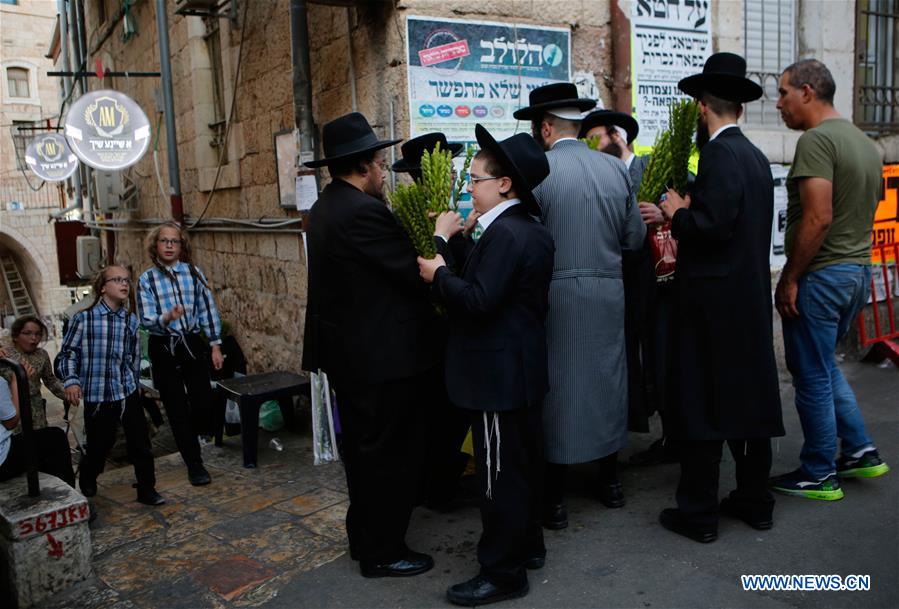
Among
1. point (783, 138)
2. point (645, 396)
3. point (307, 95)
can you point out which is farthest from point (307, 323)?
point (783, 138)

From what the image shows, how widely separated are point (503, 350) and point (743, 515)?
153 centimetres

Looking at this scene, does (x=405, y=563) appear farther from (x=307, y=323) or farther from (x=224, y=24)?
(x=224, y=24)

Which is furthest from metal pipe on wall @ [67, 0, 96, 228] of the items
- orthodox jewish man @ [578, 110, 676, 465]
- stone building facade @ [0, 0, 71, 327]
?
stone building facade @ [0, 0, 71, 327]

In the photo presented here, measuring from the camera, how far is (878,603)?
2730 millimetres

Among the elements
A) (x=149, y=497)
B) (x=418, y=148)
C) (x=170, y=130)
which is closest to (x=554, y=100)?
(x=418, y=148)

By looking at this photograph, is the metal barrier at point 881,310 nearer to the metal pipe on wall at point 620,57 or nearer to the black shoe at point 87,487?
the metal pipe on wall at point 620,57

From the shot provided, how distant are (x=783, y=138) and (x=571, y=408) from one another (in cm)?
429

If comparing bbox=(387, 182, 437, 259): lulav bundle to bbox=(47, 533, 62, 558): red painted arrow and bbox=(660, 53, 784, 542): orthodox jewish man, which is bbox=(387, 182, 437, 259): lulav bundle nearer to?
bbox=(660, 53, 784, 542): orthodox jewish man

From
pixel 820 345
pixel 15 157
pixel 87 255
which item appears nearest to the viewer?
pixel 820 345

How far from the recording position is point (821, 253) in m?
3.64

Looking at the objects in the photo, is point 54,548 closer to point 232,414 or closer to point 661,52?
point 232,414

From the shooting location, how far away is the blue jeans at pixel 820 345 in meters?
3.61

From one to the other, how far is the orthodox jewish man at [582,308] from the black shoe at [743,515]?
0.58 m

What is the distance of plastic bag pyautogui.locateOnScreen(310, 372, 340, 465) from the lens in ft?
15.9
